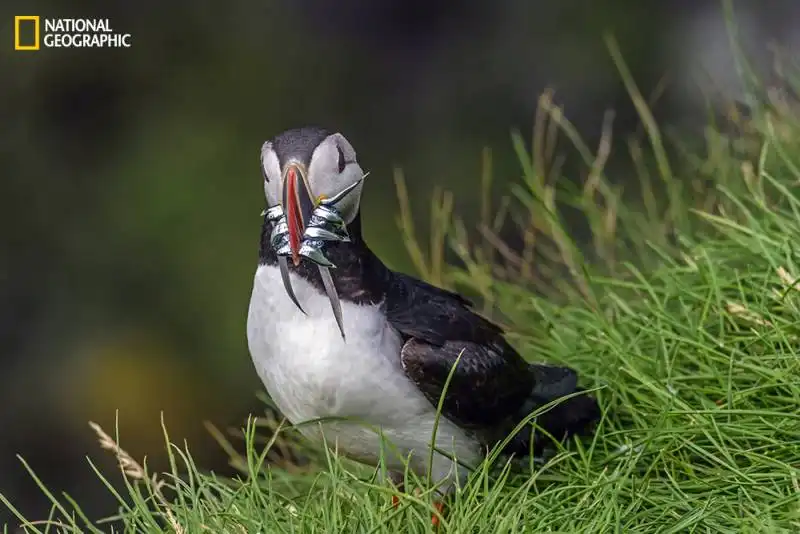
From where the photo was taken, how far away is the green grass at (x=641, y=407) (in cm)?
262

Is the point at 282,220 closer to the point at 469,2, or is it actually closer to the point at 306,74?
the point at 306,74

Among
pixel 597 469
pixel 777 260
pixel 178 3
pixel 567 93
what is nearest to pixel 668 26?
pixel 567 93

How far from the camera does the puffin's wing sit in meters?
2.87

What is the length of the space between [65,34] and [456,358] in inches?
229

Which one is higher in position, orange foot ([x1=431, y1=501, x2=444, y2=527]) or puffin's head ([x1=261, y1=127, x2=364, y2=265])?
puffin's head ([x1=261, y1=127, x2=364, y2=265])

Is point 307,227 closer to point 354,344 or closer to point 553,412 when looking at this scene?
point 354,344

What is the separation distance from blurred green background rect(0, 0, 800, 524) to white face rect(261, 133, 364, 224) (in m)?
4.22

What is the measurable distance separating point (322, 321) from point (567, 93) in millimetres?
5924

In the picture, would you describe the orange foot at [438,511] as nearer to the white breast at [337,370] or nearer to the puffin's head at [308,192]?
the white breast at [337,370]

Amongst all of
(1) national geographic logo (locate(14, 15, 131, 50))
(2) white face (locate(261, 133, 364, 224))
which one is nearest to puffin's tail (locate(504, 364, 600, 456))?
(2) white face (locate(261, 133, 364, 224))

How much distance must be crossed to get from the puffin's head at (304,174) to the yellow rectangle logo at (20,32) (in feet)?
18.3

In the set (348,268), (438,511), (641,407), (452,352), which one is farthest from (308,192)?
(641,407)

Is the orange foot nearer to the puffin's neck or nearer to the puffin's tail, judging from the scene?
the puffin's tail

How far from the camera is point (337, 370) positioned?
9.04ft
